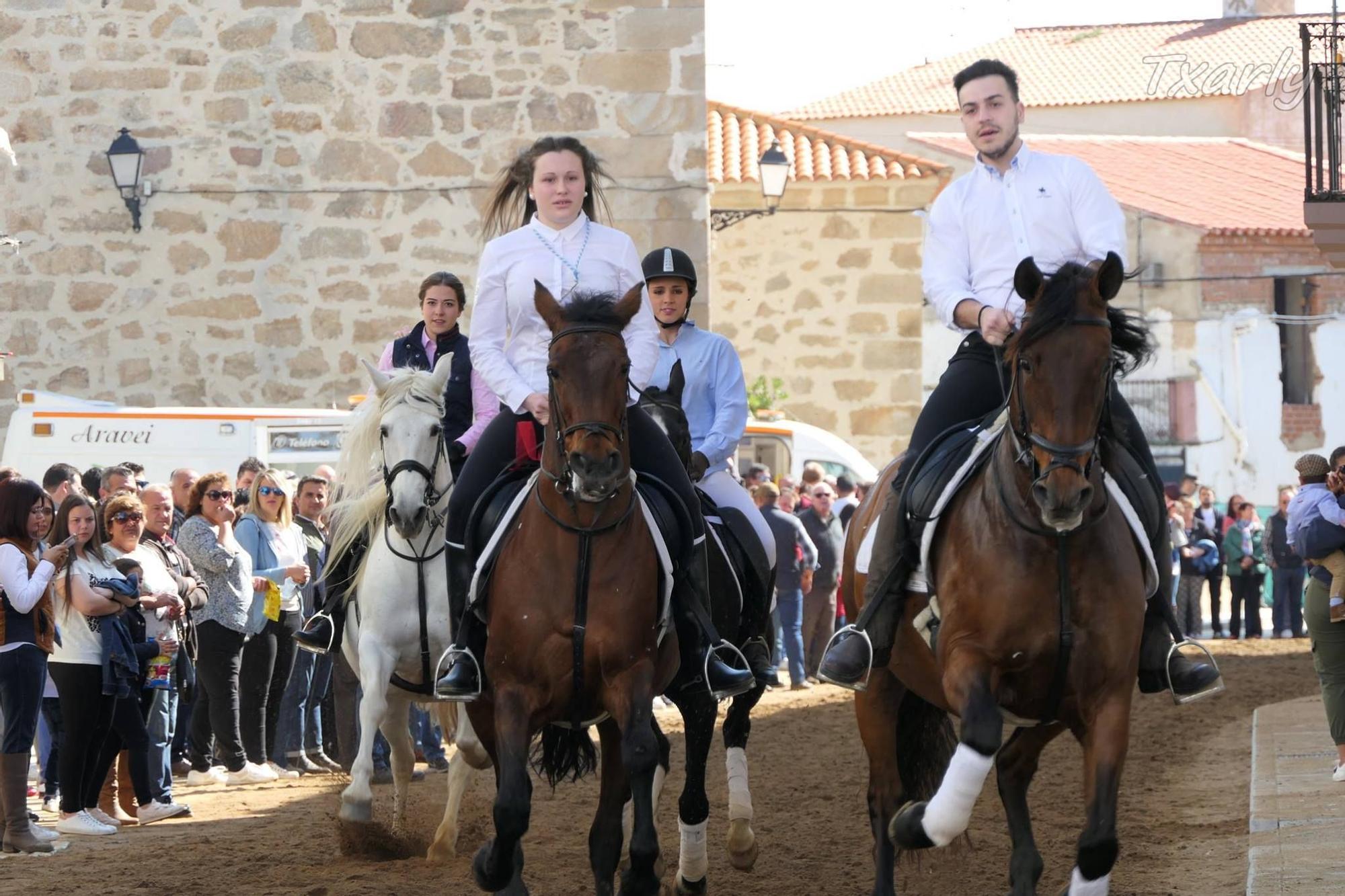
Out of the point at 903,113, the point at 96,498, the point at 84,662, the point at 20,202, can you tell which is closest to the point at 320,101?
the point at 20,202

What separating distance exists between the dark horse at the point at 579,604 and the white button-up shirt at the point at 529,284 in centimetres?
64

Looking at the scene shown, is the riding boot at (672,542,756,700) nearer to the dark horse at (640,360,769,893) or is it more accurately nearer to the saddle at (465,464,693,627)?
the saddle at (465,464,693,627)

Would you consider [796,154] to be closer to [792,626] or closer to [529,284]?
[792,626]

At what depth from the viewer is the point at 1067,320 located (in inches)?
239

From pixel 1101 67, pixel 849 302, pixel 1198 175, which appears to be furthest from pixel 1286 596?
pixel 1101 67

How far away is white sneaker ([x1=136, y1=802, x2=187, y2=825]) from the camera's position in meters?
10.5

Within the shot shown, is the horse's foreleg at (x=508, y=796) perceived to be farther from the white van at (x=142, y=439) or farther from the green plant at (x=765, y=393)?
the green plant at (x=765, y=393)

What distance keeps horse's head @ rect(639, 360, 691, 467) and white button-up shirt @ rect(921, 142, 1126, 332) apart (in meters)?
1.49

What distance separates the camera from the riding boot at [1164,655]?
6543 millimetres

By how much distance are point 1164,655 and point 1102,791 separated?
86 centimetres

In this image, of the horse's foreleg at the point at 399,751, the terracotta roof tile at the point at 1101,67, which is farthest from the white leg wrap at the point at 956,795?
the terracotta roof tile at the point at 1101,67

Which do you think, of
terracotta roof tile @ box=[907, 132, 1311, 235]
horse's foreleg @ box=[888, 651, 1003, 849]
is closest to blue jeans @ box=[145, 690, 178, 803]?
horse's foreleg @ box=[888, 651, 1003, 849]

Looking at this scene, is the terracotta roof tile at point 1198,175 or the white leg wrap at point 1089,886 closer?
the white leg wrap at point 1089,886

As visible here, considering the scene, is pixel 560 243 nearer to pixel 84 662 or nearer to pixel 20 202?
pixel 84 662
